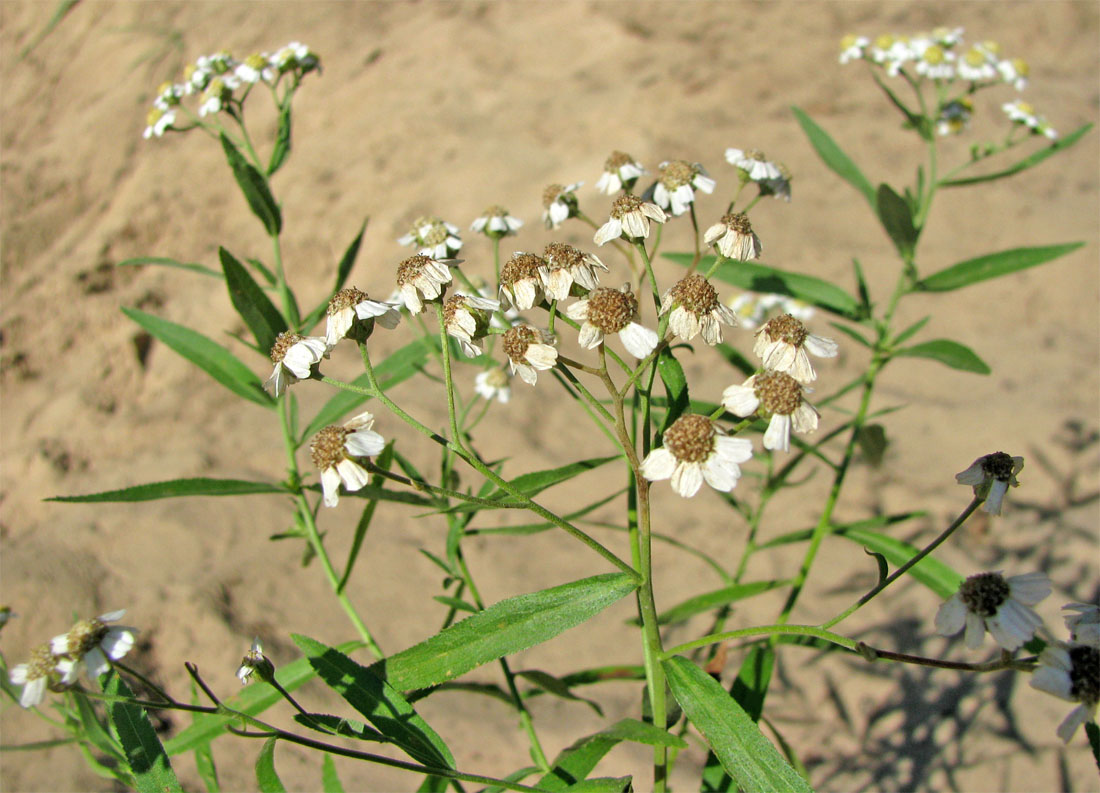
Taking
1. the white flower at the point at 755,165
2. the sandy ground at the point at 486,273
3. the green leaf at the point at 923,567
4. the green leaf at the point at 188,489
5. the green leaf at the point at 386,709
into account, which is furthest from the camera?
the sandy ground at the point at 486,273

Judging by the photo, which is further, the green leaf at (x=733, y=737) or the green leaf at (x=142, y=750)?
the green leaf at (x=142, y=750)

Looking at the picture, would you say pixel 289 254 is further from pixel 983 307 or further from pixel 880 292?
pixel 983 307

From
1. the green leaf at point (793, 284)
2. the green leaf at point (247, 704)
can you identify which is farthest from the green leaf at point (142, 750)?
the green leaf at point (793, 284)

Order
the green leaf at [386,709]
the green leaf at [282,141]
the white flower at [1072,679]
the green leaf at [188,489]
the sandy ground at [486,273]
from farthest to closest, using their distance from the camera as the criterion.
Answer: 1. the sandy ground at [486,273]
2. the green leaf at [282,141]
3. the green leaf at [188,489]
4. the green leaf at [386,709]
5. the white flower at [1072,679]

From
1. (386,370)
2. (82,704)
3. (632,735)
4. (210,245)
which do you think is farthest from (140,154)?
(632,735)

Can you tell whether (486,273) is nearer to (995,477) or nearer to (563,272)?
(563,272)

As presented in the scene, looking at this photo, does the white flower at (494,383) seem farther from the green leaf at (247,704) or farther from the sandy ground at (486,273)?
the sandy ground at (486,273)
